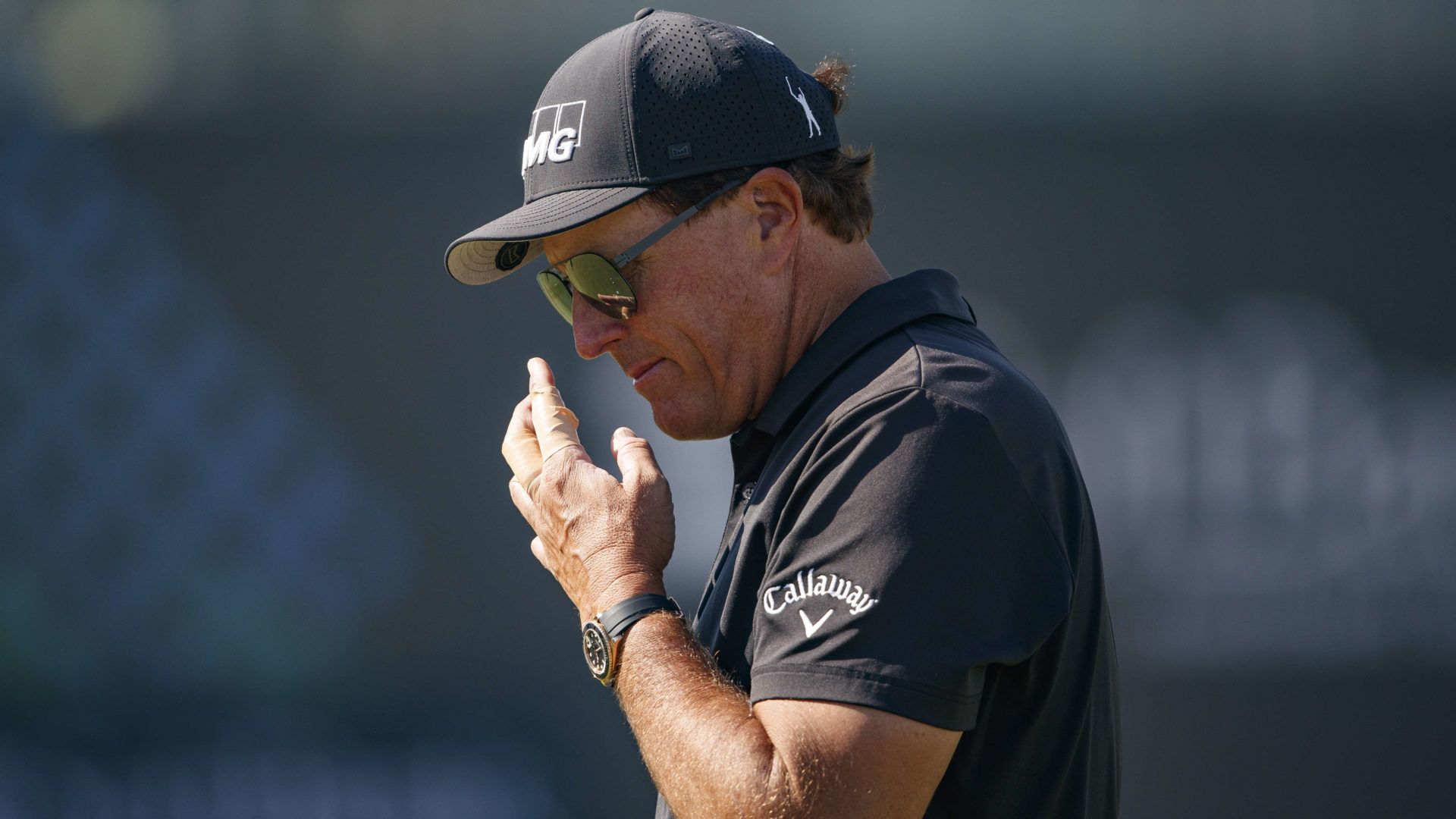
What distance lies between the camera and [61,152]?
9.71 ft

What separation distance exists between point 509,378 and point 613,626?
1972 mm

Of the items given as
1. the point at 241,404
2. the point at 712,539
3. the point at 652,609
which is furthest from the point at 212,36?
the point at 652,609

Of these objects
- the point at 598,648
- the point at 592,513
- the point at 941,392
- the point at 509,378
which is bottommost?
the point at 509,378

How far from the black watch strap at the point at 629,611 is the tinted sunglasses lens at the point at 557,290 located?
0.47m

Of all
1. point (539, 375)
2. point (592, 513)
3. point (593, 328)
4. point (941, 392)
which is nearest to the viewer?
point (941, 392)

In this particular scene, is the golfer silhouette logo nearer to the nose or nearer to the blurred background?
the nose

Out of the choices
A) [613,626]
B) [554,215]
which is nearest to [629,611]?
[613,626]

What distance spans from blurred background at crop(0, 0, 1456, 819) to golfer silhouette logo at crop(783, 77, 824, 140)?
5.69 ft

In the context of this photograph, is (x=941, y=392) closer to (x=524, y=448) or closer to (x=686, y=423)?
(x=686, y=423)

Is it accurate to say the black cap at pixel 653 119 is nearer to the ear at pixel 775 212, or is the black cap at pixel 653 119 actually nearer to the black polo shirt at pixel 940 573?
the ear at pixel 775 212

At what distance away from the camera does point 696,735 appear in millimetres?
968

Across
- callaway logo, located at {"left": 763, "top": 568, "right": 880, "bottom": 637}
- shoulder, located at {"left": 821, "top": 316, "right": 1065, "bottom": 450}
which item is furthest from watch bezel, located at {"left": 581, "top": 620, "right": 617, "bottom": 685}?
shoulder, located at {"left": 821, "top": 316, "right": 1065, "bottom": 450}

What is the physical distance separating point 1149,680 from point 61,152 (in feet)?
11.5

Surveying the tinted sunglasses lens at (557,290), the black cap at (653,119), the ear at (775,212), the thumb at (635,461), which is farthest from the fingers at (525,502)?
the ear at (775,212)
